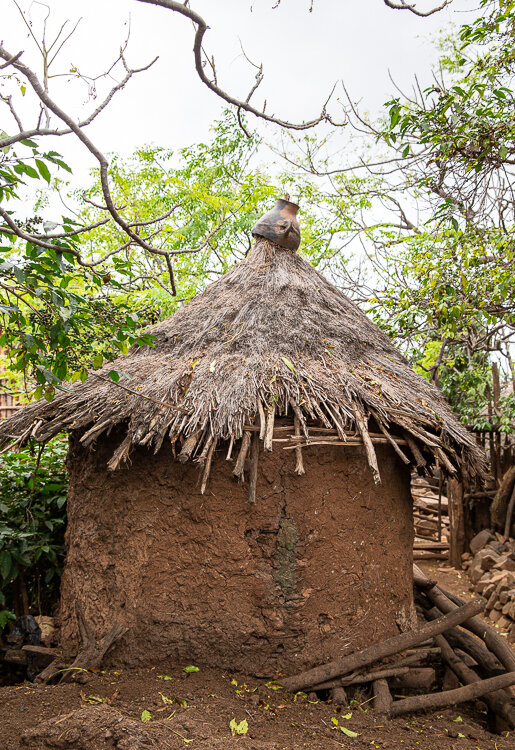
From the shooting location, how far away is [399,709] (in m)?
4.16

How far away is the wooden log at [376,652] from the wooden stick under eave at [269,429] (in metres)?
1.55

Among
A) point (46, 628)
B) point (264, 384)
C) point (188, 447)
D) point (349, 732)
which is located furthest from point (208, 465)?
point (46, 628)

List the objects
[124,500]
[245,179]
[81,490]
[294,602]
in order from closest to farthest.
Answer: [294,602], [124,500], [81,490], [245,179]

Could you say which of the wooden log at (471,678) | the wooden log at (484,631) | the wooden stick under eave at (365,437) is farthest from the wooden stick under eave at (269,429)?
the wooden log at (471,678)

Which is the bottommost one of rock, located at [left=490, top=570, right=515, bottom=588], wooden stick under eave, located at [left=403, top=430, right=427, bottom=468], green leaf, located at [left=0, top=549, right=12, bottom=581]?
rock, located at [left=490, top=570, right=515, bottom=588]

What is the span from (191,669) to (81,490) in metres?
1.53

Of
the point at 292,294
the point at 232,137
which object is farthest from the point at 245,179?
the point at 292,294

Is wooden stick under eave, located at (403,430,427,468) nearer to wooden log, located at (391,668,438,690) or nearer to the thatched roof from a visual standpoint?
the thatched roof

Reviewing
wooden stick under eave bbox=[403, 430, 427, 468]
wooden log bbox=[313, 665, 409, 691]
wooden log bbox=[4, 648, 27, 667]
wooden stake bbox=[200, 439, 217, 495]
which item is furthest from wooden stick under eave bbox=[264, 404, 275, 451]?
wooden log bbox=[4, 648, 27, 667]

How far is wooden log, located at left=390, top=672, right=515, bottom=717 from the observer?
4.20m

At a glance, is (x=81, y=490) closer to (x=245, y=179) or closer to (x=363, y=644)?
(x=363, y=644)

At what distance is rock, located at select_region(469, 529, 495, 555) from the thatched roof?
14.0 ft

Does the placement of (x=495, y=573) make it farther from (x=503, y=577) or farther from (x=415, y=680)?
(x=415, y=680)

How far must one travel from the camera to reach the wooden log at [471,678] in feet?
14.2
